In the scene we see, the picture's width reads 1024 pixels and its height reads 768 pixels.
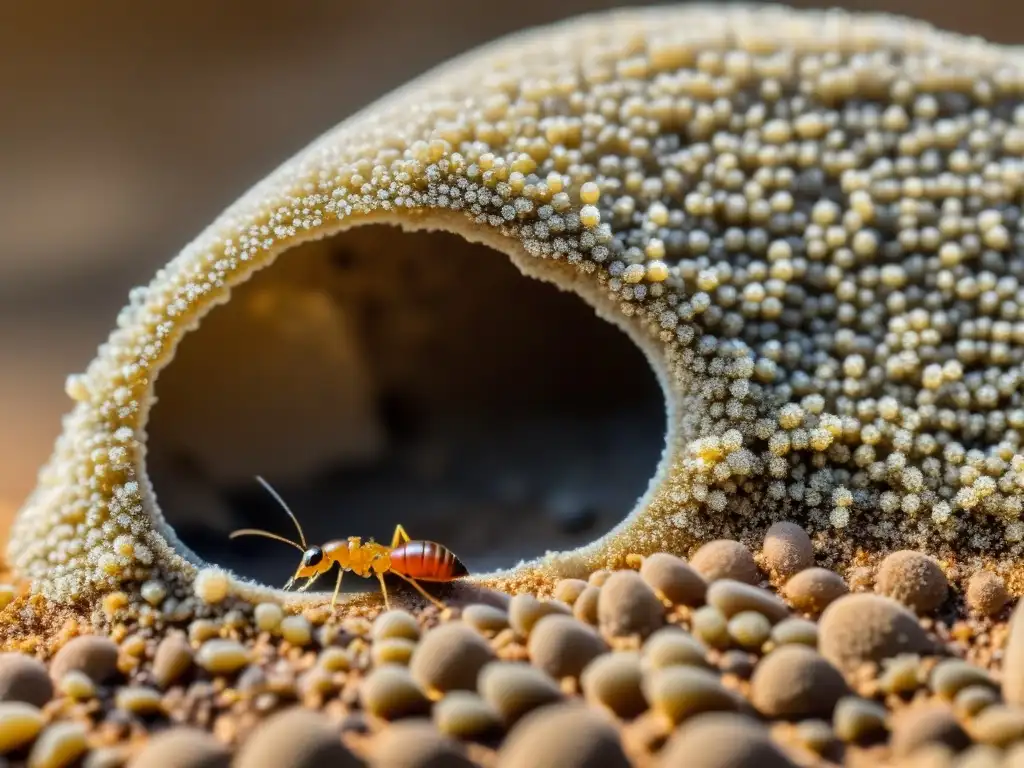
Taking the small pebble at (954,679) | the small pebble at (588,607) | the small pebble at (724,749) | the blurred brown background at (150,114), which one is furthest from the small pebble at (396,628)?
the blurred brown background at (150,114)

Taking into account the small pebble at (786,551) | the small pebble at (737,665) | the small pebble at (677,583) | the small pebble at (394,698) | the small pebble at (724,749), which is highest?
the small pebble at (786,551)

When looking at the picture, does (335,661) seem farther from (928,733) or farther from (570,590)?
(928,733)

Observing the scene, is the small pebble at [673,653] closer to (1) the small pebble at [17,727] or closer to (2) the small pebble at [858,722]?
(2) the small pebble at [858,722]

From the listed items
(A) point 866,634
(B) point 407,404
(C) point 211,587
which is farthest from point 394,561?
(B) point 407,404

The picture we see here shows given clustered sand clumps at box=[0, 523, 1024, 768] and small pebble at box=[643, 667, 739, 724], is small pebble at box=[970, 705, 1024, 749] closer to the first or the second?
clustered sand clumps at box=[0, 523, 1024, 768]

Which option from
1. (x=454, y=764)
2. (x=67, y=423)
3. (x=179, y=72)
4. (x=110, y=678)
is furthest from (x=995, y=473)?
(x=179, y=72)

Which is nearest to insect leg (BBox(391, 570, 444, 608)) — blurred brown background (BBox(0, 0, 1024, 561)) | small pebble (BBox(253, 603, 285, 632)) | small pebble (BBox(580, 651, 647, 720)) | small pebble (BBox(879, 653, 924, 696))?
small pebble (BBox(253, 603, 285, 632))
